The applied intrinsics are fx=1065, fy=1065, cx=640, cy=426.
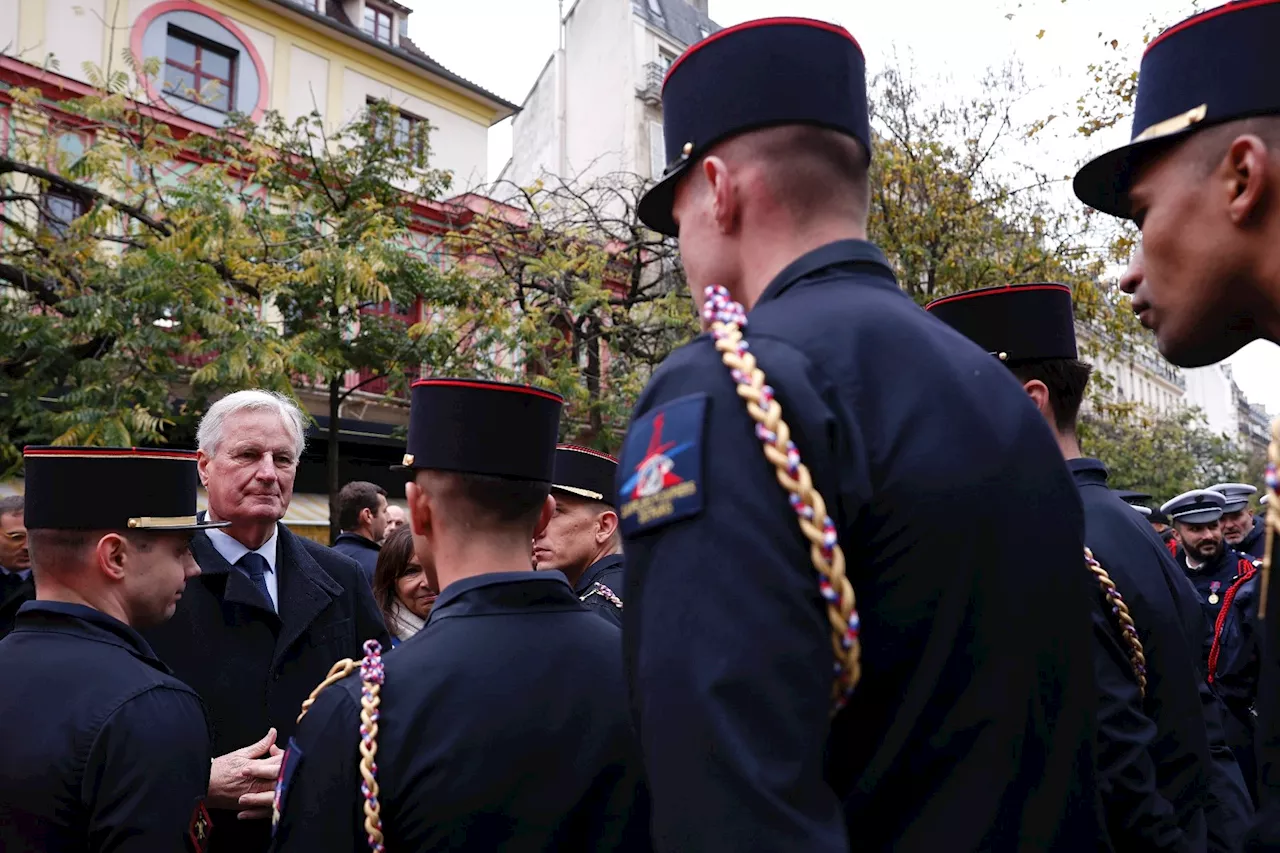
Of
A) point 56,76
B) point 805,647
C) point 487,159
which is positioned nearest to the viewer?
point 805,647

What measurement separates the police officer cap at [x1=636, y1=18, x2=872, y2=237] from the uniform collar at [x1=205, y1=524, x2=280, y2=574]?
9.82 feet

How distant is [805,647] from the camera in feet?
4.17

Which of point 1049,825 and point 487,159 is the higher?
point 487,159

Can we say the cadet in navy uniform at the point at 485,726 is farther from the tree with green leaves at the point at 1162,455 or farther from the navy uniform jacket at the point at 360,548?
the tree with green leaves at the point at 1162,455

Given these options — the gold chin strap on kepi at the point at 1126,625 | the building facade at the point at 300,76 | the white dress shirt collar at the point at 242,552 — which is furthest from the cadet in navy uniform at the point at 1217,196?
the building facade at the point at 300,76

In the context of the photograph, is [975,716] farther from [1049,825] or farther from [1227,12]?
[1227,12]

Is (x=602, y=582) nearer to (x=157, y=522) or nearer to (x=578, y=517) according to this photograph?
(x=578, y=517)

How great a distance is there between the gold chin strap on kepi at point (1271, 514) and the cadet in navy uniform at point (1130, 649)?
125 centimetres

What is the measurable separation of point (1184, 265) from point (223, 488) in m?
3.68

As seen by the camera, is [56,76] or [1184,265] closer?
[1184,265]

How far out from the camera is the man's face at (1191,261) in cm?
147

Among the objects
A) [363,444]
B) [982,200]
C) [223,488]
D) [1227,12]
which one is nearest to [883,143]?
[982,200]

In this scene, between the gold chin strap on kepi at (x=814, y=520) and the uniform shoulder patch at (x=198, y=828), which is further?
the uniform shoulder patch at (x=198, y=828)

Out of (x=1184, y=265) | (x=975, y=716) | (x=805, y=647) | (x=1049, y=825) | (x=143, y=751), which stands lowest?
(x=143, y=751)
